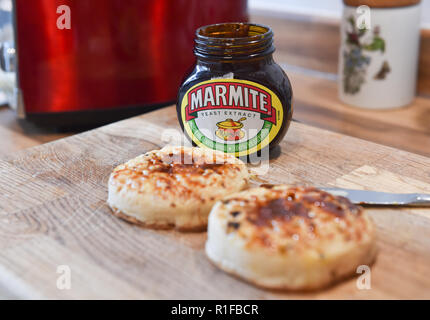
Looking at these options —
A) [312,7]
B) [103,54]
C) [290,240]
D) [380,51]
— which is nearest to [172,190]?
[290,240]

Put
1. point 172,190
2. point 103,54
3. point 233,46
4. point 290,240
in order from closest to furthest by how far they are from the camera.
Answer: point 290,240 < point 172,190 < point 233,46 < point 103,54

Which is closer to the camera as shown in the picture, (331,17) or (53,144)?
(53,144)

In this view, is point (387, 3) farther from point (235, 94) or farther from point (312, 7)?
point (235, 94)

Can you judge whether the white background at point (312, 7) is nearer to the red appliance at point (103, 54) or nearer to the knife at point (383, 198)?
the red appliance at point (103, 54)

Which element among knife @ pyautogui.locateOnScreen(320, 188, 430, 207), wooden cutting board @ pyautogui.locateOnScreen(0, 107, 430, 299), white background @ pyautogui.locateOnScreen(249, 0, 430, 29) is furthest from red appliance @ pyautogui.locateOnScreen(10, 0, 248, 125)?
knife @ pyautogui.locateOnScreen(320, 188, 430, 207)

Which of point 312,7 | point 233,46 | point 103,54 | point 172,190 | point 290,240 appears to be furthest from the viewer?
point 312,7

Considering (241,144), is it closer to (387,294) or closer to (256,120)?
(256,120)
